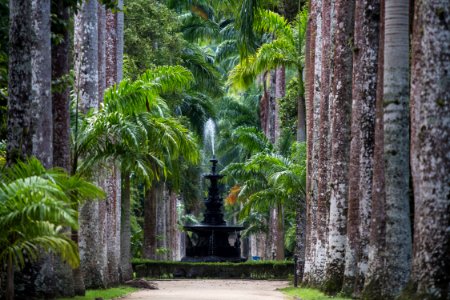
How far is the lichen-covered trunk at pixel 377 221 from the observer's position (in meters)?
16.2

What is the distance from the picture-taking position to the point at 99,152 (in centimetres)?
2152

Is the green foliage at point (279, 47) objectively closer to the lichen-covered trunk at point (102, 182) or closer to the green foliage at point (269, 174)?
the green foliage at point (269, 174)

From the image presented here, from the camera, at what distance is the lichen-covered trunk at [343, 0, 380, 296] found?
1845 centimetres

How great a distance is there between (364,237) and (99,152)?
20.3ft

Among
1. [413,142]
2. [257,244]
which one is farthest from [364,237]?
[257,244]

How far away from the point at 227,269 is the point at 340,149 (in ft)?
64.4

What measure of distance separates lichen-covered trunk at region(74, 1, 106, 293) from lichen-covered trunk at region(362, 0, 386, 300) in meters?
7.83

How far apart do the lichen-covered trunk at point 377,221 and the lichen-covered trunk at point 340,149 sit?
420cm

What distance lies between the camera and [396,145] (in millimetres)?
16281

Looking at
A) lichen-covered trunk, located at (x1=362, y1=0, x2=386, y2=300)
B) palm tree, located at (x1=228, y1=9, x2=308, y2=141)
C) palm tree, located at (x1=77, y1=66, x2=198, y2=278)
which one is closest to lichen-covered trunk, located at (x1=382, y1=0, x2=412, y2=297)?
lichen-covered trunk, located at (x1=362, y1=0, x2=386, y2=300)

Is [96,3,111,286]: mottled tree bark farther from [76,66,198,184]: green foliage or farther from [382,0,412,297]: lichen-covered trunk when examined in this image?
[382,0,412,297]: lichen-covered trunk

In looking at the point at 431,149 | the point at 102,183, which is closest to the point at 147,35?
the point at 102,183

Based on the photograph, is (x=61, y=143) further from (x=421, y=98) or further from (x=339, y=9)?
(x=421, y=98)

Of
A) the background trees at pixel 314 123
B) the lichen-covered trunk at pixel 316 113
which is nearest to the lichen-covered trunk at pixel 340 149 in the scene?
the background trees at pixel 314 123
